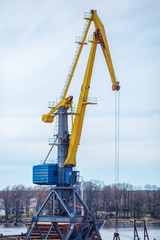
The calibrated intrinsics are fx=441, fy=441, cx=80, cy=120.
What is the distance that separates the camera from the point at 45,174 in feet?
134

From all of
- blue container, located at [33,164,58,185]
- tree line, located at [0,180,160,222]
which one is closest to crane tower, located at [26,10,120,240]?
blue container, located at [33,164,58,185]

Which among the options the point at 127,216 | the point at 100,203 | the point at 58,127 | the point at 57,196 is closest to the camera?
the point at 57,196

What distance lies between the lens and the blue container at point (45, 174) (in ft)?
133

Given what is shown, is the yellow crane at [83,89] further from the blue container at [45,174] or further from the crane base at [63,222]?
the crane base at [63,222]

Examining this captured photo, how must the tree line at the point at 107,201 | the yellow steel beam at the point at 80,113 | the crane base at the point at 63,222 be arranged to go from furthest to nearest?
the tree line at the point at 107,201, the yellow steel beam at the point at 80,113, the crane base at the point at 63,222

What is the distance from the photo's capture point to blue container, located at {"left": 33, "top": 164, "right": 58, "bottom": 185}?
133 ft

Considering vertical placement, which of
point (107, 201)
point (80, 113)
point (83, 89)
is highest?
point (83, 89)

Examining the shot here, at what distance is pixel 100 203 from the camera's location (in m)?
112

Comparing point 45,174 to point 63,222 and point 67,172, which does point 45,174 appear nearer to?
point 67,172

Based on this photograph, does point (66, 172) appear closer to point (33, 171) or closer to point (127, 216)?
point (33, 171)

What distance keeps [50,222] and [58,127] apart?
Answer: 9009mm

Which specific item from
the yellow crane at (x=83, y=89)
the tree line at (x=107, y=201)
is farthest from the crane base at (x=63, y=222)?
the tree line at (x=107, y=201)

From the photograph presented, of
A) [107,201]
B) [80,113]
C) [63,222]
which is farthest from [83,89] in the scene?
[107,201]

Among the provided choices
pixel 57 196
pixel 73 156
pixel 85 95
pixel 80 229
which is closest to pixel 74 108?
pixel 85 95
